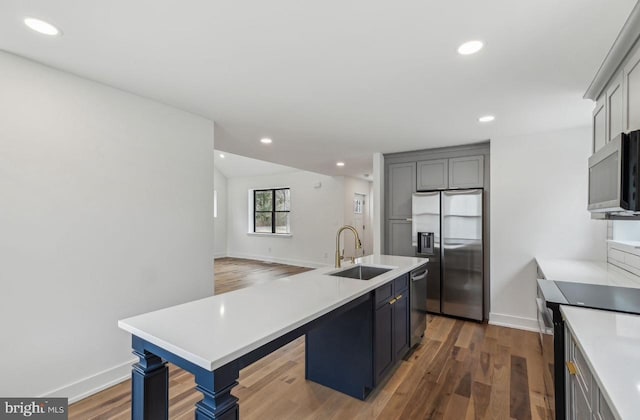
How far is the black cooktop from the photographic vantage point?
1605 millimetres

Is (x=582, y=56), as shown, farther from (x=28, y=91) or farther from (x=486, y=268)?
(x=28, y=91)

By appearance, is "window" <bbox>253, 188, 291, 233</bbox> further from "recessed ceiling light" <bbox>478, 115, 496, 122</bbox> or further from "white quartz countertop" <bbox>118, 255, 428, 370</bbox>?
"white quartz countertop" <bbox>118, 255, 428, 370</bbox>

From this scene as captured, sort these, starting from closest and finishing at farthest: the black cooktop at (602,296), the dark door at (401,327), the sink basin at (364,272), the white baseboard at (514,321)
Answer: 1. the black cooktop at (602,296)
2. the dark door at (401,327)
3. the sink basin at (364,272)
4. the white baseboard at (514,321)

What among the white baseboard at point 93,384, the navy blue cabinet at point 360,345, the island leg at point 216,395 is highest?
the island leg at point 216,395

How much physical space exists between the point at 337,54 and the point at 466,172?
301 cm

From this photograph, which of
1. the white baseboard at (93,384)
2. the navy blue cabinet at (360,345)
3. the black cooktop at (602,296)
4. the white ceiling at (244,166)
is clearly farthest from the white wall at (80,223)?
the white ceiling at (244,166)

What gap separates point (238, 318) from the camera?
56.4 inches

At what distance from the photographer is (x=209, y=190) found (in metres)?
3.09

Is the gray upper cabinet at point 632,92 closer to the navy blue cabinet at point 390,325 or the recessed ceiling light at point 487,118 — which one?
the recessed ceiling light at point 487,118

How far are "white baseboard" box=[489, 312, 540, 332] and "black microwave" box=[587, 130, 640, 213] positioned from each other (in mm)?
2464

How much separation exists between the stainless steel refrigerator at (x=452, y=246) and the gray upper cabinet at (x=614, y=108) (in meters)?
1.95

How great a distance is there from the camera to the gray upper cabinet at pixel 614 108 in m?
1.72

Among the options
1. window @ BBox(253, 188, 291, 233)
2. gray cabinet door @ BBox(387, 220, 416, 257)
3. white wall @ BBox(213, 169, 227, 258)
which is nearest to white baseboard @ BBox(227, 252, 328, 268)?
white wall @ BBox(213, 169, 227, 258)

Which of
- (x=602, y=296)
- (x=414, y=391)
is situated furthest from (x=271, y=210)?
(x=602, y=296)
